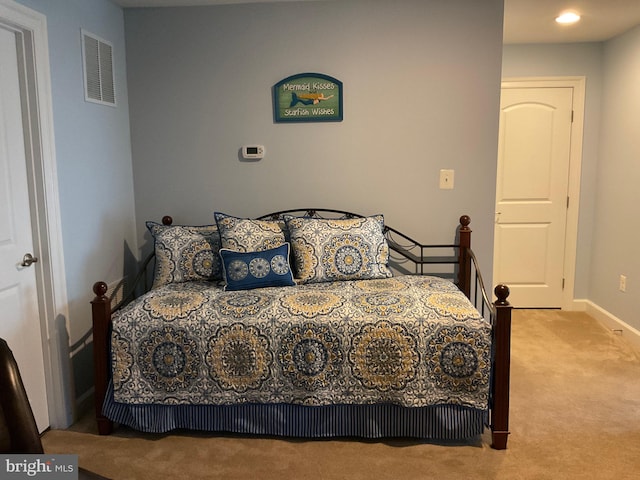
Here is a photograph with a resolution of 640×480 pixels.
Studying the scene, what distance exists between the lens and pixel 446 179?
339 cm

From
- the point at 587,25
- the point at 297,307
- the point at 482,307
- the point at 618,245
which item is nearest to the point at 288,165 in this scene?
the point at 297,307

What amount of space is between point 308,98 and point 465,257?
1384 mm

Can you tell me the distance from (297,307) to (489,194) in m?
1.57

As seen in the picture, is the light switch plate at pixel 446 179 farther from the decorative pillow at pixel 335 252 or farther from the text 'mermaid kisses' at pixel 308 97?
the text 'mermaid kisses' at pixel 308 97

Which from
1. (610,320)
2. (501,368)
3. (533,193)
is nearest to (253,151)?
(501,368)

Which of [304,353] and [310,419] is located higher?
[304,353]

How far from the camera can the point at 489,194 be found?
11.1 ft

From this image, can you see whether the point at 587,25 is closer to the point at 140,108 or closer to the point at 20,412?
the point at 140,108

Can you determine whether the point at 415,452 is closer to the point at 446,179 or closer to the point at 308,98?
the point at 446,179

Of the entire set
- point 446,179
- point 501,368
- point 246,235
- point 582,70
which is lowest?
point 501,368

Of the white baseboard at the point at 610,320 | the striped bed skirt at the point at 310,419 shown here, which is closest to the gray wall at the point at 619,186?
the white baseboard at the point at 610,320

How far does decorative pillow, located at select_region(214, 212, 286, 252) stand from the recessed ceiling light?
2310mm

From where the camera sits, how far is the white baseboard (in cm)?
386

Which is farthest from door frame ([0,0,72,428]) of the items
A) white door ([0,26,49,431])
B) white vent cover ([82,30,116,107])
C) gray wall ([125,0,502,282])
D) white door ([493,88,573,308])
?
white door ([493,88,573,308])
